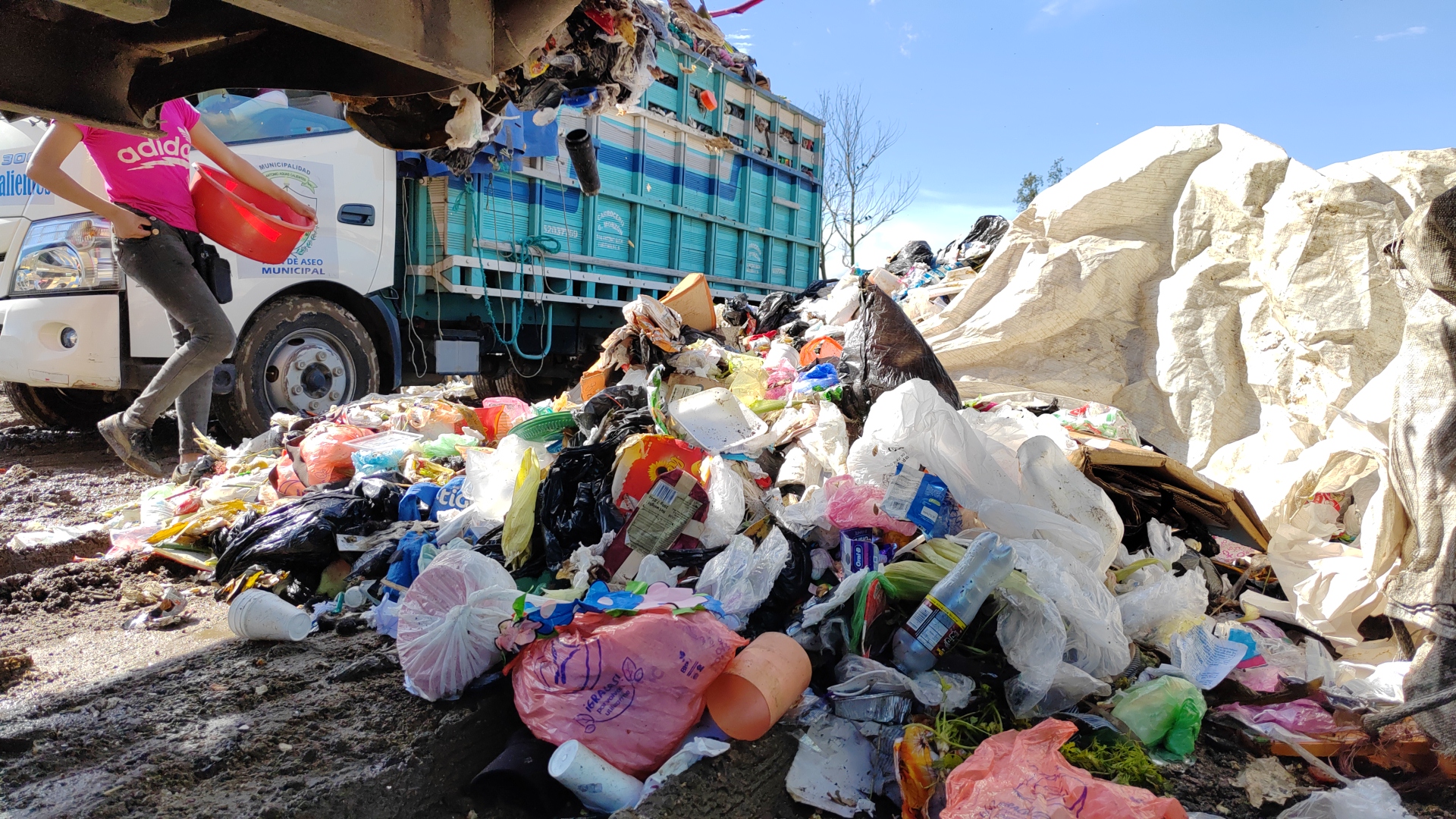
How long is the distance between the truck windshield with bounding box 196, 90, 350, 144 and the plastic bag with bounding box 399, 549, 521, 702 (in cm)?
332

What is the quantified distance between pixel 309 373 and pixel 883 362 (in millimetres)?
3195

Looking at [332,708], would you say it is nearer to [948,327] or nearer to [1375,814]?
[1375,814]

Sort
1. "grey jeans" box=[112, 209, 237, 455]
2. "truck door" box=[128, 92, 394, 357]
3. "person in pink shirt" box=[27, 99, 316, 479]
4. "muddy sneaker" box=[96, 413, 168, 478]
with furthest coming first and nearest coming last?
"truck door" box=[128, 92, 394, 357], "muddy sneaker" box=[96, 413, 168, 478], "grey jeans" box=[112, 209, 237, 455], "person in pink shirt" box=[27, 99, 316, 479]

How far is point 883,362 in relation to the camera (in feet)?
9.60

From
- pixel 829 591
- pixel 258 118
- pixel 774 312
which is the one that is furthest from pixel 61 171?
pixel 774 312

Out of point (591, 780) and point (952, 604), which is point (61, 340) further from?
point (952, 604)

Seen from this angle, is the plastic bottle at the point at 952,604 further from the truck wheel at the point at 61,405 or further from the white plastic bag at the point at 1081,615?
the truck wheel at the point at 61,405

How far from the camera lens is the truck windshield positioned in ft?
13.1

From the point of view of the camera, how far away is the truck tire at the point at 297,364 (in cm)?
392

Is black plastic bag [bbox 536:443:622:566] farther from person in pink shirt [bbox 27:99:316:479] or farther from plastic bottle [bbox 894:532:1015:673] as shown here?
person in pink shirt [bbox 27:99:316:479]

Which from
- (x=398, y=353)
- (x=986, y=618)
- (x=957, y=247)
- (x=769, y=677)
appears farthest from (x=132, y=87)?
(x=957, y=247)

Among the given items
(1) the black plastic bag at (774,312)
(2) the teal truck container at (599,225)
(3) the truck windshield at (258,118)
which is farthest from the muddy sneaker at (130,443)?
(1) the black plastic bag at (774,312)

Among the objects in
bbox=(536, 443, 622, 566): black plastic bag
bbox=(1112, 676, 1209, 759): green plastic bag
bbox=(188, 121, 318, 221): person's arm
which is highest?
bbox=(188, 121, 318, 221): person's arm

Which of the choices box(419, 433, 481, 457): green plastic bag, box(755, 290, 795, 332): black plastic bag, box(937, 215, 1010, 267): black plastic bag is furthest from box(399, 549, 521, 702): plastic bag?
box(937, 215, 1010, 267): black plastic bag
